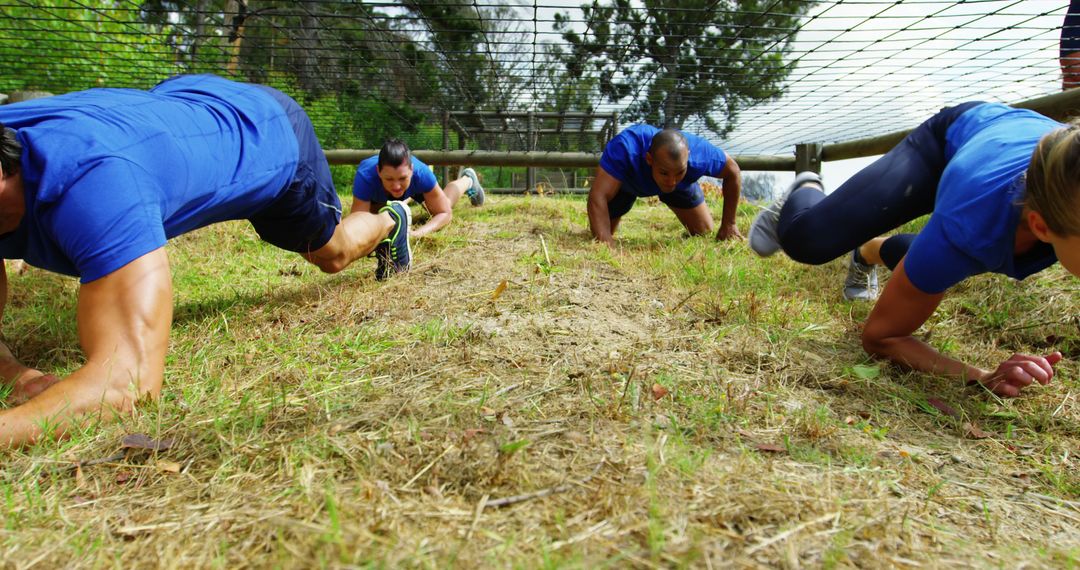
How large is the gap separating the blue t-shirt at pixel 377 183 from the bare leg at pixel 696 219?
2.03 m

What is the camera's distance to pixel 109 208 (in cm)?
148

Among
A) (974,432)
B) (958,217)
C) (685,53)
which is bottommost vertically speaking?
(974,432)

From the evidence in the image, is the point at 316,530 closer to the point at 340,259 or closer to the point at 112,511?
the point at 112,511

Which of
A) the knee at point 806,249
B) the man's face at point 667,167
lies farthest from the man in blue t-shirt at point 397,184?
the knee at point 806,249

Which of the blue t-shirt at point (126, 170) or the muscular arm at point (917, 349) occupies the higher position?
the blue t-shirt at point (126, 170)

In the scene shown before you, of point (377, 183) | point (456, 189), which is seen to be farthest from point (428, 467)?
point (456, 189)

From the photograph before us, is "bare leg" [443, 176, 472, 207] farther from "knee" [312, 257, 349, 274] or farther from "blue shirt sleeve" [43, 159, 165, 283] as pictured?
"blue shirt sleeve" [43, 159, 165, 283]

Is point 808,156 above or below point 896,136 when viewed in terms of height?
below

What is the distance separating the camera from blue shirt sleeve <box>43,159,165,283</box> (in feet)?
4.76

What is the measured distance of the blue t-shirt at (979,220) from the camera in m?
1.68

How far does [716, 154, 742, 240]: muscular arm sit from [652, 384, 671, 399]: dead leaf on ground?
3.26 metres

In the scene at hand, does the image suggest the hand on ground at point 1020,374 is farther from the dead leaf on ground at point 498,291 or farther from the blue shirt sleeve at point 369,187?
the blue shirt sleeve at point 369,187

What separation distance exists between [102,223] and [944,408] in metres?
2.21

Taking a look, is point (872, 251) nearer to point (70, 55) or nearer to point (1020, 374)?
point (1020, 374)
